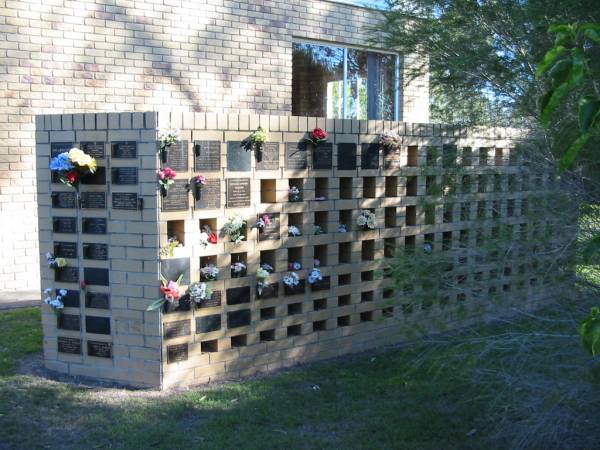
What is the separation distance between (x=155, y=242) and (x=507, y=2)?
3.28 meters

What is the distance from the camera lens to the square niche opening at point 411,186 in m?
7.37

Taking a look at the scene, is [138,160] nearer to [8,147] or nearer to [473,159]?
[473,159]

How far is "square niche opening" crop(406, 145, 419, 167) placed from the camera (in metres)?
7.31

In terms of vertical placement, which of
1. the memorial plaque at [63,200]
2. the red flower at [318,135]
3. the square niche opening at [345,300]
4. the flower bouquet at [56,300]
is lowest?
the square niche opening at [345,300]

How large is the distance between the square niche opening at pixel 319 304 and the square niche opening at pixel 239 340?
81 centimetres

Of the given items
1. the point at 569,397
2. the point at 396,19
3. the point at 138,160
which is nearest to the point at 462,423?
the point at 569,397

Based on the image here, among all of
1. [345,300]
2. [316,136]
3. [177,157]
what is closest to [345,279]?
[345,300]

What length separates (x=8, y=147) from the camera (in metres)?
8.70

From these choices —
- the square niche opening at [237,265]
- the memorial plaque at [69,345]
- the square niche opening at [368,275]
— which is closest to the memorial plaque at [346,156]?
the square niche opening at [368,275]

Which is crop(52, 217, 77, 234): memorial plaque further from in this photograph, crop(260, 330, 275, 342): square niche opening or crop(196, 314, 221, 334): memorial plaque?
crop(260, 330, 275, 342): square niche opening

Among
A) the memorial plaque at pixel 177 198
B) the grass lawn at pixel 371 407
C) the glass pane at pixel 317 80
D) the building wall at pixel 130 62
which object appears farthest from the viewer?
the glass pane at pixel 317 80

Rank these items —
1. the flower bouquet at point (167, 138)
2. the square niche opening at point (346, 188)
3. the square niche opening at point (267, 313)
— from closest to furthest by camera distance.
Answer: the flower bouquet at point (167, 138) < the square niche opening at point (267, 313) < the square niche opening at point (346, 188)

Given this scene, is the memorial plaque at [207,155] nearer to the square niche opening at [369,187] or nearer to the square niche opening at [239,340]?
the square niche opening at [239,340]

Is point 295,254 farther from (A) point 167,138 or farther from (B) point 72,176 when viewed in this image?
(B) point 72,176
